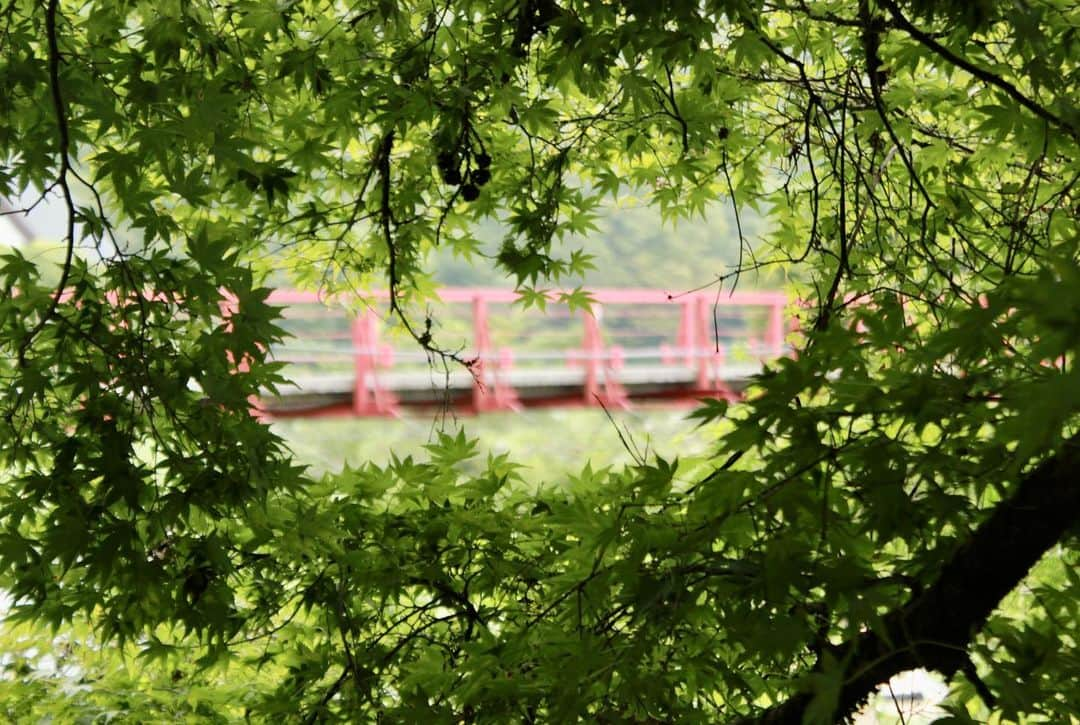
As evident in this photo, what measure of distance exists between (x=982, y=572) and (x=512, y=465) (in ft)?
3.60

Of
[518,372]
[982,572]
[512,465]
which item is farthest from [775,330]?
[982,572]

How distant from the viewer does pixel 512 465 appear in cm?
223

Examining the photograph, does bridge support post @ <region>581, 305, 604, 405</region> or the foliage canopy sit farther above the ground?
the foliage canopy

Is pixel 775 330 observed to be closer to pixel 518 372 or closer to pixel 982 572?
pixel 518 372

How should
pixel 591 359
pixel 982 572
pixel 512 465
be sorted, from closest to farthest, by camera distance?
pixel 982 572 → pixel 512 465 → pixel 591 359

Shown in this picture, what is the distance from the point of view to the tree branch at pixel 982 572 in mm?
1231

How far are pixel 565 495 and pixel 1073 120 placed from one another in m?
1.24

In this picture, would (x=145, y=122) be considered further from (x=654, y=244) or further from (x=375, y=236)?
(x=654, y=244)

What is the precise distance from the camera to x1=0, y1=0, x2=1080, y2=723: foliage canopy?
4.27ft

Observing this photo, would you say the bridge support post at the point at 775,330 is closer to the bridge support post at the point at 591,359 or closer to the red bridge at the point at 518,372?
the red bridge at the point at 518,372

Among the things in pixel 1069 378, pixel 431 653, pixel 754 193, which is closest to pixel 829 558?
pixel 1069 378

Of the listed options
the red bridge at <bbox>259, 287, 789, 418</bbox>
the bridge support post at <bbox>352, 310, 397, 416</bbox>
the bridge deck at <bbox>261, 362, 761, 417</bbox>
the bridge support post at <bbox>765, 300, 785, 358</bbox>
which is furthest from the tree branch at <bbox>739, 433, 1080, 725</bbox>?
the bridge support post at <bbox>765, 300, 785, 358</bbox>

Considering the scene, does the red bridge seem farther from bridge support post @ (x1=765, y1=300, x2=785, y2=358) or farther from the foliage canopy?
the foliage canopy

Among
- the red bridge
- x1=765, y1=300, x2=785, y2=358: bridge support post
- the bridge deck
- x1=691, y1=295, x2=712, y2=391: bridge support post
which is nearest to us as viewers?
the red bridge
